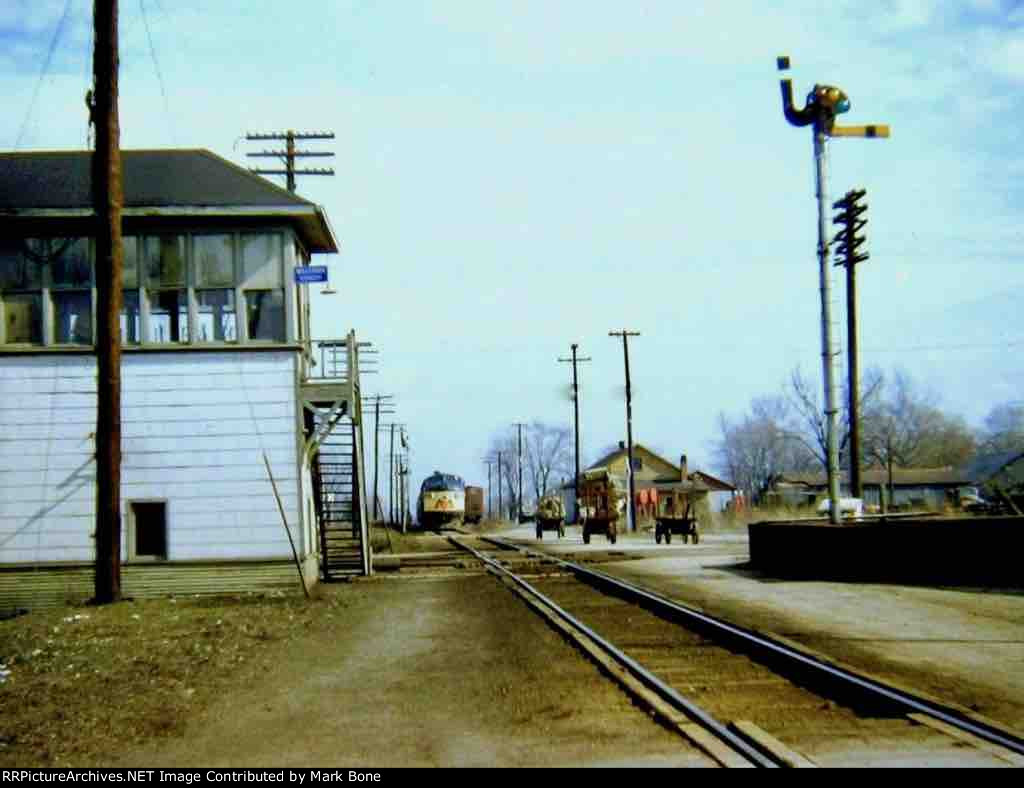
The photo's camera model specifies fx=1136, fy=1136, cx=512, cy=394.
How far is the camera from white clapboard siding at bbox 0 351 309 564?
20.4 m

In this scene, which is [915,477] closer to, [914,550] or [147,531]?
[914,550]

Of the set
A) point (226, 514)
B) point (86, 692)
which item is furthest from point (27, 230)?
point (86, 692)

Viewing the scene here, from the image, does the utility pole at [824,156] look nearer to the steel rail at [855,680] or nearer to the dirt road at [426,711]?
the steel rail at [855,680]

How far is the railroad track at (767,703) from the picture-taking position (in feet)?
21.4

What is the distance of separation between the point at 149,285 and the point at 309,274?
291 cm

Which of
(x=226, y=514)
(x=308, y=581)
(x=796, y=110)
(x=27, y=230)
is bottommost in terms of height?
(x=308, y=581)

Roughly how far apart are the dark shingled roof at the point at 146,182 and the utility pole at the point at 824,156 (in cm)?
940

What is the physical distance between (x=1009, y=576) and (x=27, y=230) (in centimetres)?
1775

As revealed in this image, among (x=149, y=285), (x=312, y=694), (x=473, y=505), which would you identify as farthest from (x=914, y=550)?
(x=473, y=505)

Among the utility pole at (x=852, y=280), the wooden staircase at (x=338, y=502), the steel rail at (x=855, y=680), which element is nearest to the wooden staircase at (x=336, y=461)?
the wooden staircase at (x=338, y=502)

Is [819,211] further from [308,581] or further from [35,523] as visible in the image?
[35,523]

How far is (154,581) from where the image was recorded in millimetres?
20359

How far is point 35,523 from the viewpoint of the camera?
2033cm

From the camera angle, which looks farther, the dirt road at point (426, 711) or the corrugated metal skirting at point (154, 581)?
the corrugated metal skirting at point (154, 581)
